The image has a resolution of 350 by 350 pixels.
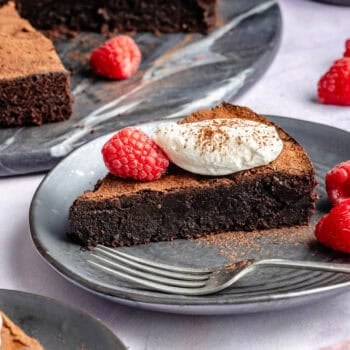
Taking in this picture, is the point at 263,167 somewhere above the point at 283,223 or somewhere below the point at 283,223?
above

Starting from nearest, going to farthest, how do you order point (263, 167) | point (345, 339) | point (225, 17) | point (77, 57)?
1. point (345, 339)
2. point (263, 167)
3. point (77, 57)
4. point (225, 17)

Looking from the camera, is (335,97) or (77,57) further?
(77,57)

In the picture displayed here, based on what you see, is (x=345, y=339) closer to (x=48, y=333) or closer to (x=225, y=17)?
(x=48, y=333)

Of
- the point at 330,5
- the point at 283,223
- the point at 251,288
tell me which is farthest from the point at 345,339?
the point at 330,5

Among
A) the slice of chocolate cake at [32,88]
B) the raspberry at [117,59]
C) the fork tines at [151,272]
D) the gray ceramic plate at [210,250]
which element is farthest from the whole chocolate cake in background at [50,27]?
the fork tines at [151,272]

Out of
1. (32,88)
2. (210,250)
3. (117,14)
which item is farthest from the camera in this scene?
(117,14)

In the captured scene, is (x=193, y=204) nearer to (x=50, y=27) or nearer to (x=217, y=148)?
(x=217, y=148)

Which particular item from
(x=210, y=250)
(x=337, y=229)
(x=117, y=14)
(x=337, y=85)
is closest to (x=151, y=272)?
(x=210, y=250)
